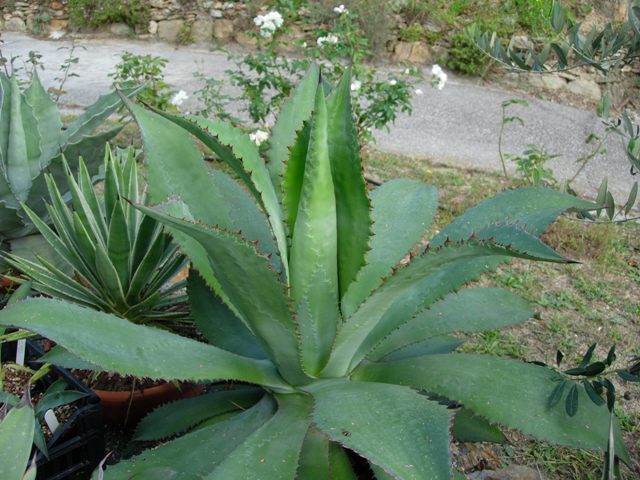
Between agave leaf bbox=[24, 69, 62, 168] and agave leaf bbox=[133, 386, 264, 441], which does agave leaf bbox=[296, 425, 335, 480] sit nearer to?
agave leaf bbox=[133, 386, 264, 441]

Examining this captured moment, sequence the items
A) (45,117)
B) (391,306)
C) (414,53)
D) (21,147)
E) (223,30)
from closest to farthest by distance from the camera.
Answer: (391,306) < (21,147) < (45,117) < (414,53) < (223,30)

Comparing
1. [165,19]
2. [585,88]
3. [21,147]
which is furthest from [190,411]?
[165,19]

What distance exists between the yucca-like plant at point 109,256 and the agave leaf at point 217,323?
0.16 meters

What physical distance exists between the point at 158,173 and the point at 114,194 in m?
0.37

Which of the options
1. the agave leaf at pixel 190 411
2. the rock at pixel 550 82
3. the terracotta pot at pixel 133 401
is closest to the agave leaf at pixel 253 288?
the agave leaf at pixel 190 411

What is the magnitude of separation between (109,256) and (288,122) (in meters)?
0.63

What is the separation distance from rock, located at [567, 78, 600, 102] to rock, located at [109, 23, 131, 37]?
6.09 metres

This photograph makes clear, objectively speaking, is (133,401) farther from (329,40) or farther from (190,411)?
(329,40)

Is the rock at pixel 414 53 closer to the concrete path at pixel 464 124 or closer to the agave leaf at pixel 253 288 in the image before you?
the concrete path at pixel 464 124

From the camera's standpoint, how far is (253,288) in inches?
49.7

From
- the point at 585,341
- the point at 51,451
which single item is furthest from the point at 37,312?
the point at 585,341

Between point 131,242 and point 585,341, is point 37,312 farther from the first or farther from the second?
point 585,341

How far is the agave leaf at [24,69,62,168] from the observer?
2156mm

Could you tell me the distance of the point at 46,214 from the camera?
7.06 ft
